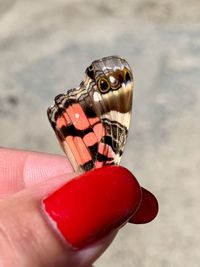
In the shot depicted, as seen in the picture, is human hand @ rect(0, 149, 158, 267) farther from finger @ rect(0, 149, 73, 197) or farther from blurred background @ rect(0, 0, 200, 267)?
blurred background @ rect(0, 0, 200, 267)

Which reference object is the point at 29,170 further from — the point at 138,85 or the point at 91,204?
the point at 138,85

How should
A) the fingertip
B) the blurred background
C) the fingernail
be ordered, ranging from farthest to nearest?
the blurred background < the fingertip < the fingernail

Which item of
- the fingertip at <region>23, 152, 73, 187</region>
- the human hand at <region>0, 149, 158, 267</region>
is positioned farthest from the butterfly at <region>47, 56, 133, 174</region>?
the fingertip at <region>23, 152, 73, 187</region>

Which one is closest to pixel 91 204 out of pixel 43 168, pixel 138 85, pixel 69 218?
pixel 69 218

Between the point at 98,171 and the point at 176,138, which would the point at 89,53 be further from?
the point at 98,171

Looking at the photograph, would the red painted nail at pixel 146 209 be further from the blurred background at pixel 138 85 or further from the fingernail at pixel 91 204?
the blurred background at pixel 138 85

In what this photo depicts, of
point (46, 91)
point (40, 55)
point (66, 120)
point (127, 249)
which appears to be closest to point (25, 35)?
point (40, 55)

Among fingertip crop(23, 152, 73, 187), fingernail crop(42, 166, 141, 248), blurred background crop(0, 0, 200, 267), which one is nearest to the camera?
fingernail crop(42, 166, 141, 248)
